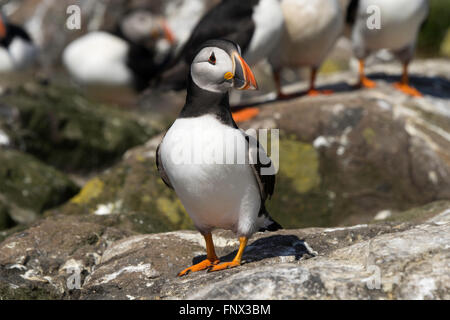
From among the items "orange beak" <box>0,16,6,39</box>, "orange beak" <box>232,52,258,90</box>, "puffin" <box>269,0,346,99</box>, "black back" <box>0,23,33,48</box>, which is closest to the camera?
"orange beak" <box>232,52,258,90</box>

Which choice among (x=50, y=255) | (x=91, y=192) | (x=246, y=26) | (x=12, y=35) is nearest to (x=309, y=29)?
(x=246, y=26)

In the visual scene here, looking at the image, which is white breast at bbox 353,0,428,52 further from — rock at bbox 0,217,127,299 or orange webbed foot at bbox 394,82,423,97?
rock at bbox 0,217,127,299

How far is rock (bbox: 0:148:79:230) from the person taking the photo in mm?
8773

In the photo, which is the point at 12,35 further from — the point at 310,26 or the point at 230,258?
the point at 230,258

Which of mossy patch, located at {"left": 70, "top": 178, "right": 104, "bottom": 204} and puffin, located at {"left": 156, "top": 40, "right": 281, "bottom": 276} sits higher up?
puffin, located at {"left": 156, "top": 40, "right": 281, "bottom": 276}

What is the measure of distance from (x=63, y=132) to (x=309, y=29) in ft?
16.5

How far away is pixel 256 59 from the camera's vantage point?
895 centimetres

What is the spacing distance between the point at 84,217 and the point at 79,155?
523cm

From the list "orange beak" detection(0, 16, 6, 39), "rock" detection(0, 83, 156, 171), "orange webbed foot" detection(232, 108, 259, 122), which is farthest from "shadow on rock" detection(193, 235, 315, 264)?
"orange beak" detection(0, 16, 6, 39)

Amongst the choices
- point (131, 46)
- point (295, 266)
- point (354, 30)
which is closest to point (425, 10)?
point (354, 30)

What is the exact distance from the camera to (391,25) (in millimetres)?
9664

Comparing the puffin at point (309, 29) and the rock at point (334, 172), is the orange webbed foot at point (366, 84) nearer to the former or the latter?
the puffin at point (309, 29)

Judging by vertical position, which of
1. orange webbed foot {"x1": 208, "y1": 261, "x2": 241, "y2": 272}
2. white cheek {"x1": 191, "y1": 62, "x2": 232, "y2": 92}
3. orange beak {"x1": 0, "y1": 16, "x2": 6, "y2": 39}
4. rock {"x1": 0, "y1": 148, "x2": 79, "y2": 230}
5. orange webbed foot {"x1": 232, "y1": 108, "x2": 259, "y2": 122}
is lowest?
orange beak {"x1": 0, "y1": 16, "x2": 6, "y2": 39}

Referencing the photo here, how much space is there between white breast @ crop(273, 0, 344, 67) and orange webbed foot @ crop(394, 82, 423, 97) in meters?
1.26
